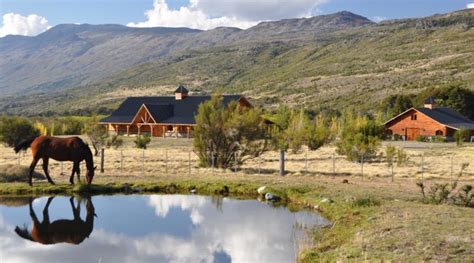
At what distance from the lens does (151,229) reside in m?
15.8

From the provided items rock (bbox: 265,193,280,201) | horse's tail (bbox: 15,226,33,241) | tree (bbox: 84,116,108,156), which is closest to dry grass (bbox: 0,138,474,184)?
tree (bbox: 84,116,108,156)

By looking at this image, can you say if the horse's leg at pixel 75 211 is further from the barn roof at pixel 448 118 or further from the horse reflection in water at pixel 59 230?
the barn roof at pixel 448 118

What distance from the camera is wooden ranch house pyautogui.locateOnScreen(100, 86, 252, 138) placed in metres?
64.0

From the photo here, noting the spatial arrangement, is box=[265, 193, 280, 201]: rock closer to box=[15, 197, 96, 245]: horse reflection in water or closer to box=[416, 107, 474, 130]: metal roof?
box=[15, 197, 96, 245]: horse reflection in water

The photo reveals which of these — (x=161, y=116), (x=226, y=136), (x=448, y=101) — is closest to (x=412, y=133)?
(x=448, y=101)

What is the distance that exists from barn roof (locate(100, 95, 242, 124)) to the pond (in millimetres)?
43245

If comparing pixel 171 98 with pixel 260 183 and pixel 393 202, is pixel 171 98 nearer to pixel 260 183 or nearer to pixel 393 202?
pixel 260 183

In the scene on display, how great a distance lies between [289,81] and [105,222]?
126594mm

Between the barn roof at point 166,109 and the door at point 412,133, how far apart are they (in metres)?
20.8

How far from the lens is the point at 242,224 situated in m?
16.4

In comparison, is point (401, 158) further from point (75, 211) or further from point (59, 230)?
point (59, 230)

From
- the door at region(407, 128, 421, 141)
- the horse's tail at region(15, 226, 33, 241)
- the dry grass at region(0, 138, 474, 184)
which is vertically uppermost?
the door at region(407, 128, 421, 141)

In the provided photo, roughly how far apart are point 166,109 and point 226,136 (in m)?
38.5

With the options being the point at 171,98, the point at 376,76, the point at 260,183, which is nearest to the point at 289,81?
the point at 376,76
